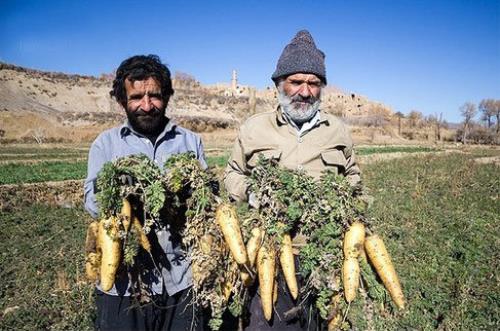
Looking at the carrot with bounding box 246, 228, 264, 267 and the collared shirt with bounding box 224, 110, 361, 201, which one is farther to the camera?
the collared shirt with bounding box 224, 110, 361, 201

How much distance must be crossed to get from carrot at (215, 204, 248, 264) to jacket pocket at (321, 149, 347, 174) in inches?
35.3

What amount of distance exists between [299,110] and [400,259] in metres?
4.24

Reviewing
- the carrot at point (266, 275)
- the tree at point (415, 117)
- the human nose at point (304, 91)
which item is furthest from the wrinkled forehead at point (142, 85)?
the tree at point (415, 117)

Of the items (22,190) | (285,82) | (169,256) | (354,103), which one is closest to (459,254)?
(285,82)

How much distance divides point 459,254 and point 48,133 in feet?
127

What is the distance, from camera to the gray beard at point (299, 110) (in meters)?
2.85

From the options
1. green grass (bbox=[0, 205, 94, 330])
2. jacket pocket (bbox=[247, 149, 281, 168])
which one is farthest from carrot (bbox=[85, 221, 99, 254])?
green grass (bbox=[0, 205, 94, 330])

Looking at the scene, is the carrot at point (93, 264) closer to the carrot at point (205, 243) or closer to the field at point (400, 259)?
the carrot at point (205, 243)

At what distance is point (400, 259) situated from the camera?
6023 mm

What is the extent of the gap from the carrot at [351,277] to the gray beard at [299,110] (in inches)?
43.7

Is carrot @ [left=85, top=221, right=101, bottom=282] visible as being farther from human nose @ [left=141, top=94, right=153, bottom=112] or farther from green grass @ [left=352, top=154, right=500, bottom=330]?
green grass @ [left=352, top=154, right=500, bottom=330]

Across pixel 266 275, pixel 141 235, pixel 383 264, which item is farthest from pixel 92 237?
pixel 383 264

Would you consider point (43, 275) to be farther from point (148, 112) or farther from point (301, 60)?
point (301, 60)

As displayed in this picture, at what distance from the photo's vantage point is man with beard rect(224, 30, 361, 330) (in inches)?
108
